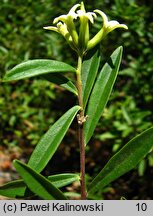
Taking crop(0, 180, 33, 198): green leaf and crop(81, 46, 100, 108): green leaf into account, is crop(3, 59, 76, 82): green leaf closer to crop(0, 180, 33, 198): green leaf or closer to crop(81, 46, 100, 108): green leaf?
crop(81, 46, 100, 108): green leaf

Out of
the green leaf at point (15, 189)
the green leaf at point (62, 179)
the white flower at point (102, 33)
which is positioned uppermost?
the white flower at point (102, 33)

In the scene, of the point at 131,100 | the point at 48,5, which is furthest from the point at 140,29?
the point at 48,5

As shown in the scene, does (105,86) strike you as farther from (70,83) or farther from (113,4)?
(113,4)

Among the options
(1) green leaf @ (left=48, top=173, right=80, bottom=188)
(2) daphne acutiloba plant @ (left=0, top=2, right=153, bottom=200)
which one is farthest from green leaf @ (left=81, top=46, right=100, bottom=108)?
(1) green leaf @ (left=48, top=173, right=80, bottom=188)

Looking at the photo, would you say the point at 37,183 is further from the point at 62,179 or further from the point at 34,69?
the point at 34,69

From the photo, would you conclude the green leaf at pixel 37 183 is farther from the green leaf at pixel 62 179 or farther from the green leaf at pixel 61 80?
the green leaf at pixel 61 80

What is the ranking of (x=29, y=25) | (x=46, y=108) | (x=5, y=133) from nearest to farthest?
(x=29, y=25), (x=46, y=108), (x=5, y=133)

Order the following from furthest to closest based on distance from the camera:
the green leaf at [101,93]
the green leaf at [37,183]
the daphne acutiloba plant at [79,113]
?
the green leaf at [101,93], the daphne acutiloba plant at [79,113], the green leaf at [37,183]

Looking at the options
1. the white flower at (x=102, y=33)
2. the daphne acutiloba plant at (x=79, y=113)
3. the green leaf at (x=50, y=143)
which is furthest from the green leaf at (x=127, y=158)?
the white flower at (x=102, y=33)
